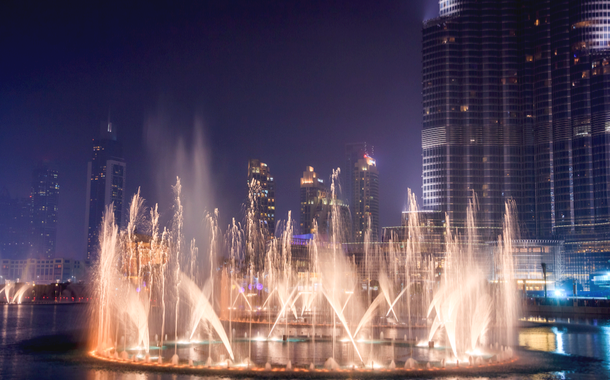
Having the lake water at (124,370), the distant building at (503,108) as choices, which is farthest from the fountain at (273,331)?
the distant building at (503,108)

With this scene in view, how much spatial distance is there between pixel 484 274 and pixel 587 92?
58186 mm

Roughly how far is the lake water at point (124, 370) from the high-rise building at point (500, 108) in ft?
418

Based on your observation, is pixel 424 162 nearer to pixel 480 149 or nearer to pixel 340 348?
pixel 480 149

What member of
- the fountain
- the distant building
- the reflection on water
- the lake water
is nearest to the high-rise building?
the distant building

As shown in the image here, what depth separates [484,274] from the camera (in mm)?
167125

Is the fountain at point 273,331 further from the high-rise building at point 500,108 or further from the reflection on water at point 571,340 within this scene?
the high-rise building at point 500,108

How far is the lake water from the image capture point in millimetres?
30594

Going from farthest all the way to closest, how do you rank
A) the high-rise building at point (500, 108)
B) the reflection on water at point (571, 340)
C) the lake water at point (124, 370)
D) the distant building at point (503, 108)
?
the high-rise building at point (500, 108) < the distant building at point (503, 108) < the reflection on water at point (571, 340) < the lake water at point (124, 370)

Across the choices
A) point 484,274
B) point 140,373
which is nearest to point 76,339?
point 140,373

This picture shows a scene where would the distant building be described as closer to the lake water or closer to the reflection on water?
the reflection on water

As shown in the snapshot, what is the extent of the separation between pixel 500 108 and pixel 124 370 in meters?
174

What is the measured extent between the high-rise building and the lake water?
127434 mm

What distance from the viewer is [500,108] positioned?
613ft

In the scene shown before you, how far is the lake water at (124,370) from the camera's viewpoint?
3059 centimetres
